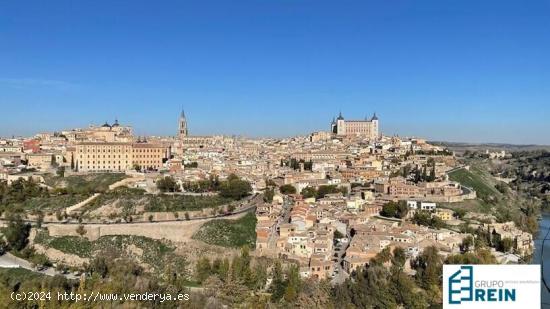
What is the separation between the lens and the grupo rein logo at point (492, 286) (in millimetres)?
4059

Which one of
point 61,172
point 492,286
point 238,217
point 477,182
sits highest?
point 492,286

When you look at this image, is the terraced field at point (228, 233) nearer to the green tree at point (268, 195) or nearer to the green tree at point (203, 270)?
the green tree at point (203, 270)

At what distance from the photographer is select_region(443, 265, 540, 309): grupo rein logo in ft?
13.3

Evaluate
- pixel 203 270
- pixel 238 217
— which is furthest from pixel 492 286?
pixel 238 217

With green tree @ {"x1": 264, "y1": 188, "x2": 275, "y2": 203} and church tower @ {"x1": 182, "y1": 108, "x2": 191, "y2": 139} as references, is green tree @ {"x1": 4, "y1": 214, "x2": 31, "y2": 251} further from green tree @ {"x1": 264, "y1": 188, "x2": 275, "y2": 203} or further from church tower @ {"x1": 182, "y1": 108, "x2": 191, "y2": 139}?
church tower @ {"x1": 182, "y1": 108, "x2": 191, "y2": 139}

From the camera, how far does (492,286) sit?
4.13 m

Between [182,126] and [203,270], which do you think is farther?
[182,126]

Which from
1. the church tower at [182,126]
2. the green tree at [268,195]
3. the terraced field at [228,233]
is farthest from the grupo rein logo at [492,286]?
the church tower at [182,126]

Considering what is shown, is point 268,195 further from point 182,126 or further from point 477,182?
point 182,126

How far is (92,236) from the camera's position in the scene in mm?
16141

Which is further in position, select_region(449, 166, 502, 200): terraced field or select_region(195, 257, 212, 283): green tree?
select_region(449, 166, 502, 200): terraced field

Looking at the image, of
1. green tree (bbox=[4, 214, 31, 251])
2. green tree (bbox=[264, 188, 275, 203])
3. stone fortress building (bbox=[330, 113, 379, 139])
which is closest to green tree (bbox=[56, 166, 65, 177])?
green tree (bbox=[4, 214, 31, 251])

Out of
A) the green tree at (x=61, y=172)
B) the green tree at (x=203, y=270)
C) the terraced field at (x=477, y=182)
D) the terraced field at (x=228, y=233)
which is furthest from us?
the terraced field at (x=477, y=182)

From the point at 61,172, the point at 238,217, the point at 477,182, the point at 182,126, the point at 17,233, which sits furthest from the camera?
the point at 182,126
